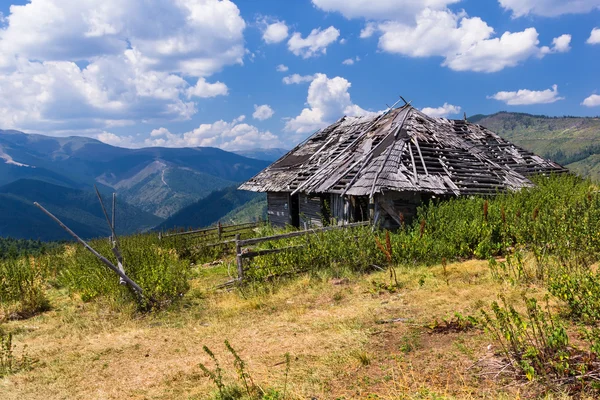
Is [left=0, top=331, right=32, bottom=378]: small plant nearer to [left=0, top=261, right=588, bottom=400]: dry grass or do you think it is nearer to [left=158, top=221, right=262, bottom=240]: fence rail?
[left=0, top=261, right=588, bottom=400]: dry grass

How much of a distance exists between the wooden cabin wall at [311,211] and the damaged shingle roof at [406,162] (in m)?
0.86

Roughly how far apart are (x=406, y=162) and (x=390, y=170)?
93 centimetres

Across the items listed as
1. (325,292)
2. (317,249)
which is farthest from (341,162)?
(325,292)

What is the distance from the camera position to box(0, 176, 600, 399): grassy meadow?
145 inches

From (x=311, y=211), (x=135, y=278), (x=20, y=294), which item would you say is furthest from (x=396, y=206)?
(x=20, y=294)

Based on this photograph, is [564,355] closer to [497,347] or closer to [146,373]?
[497,347]

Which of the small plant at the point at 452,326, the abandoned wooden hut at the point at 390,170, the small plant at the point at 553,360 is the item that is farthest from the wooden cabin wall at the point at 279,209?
the small plant at the point at 553,360

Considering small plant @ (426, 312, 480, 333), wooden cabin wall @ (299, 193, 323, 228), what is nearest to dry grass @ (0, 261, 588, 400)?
small plant @ (426, 312, 480, 333)

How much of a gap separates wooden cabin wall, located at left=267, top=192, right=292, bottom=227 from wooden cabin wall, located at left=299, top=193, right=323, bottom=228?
3.80 ft

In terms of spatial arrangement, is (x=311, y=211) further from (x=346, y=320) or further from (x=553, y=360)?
(x=553, y=360)

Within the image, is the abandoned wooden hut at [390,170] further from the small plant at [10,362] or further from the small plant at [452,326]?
the small plant at [10,362]

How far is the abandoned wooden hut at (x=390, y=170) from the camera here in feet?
39.7

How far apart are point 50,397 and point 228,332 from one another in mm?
2452

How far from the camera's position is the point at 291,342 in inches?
211
